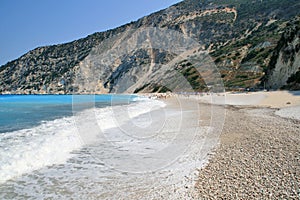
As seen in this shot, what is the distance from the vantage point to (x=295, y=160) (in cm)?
484

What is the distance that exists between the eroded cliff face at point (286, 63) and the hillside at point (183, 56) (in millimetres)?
112

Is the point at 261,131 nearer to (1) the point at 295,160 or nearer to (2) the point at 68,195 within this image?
(1) the point at 295,160

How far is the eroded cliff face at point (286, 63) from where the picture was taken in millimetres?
27031

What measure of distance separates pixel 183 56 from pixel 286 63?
51.7 metres

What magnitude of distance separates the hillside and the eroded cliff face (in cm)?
11

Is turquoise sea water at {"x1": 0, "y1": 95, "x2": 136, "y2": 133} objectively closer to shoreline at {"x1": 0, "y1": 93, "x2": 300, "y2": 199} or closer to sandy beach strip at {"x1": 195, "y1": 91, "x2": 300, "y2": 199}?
shoreline at {"x1": 0, "y1": 93, "x2": 300, "y2": 199}

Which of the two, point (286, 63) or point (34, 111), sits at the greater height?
point (286, 63)

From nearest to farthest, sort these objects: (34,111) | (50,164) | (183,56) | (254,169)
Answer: (254,169) → (50,164) → (34,111) → (183,56)

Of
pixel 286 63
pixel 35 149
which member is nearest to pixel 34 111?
pixel 35 149

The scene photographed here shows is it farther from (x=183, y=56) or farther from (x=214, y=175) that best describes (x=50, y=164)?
(x=183, y=56)

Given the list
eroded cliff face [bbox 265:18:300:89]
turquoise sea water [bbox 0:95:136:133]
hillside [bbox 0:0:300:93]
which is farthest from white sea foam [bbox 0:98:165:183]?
hillside [bbox 0:0:300:93]

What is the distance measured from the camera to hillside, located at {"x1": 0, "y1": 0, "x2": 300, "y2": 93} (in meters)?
44.4

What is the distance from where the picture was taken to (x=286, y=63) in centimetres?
2875

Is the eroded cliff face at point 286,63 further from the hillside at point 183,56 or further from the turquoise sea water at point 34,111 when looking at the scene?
the turquoise sea water at point 34,111
